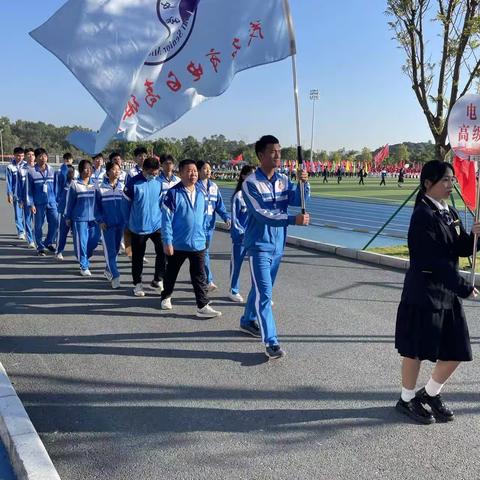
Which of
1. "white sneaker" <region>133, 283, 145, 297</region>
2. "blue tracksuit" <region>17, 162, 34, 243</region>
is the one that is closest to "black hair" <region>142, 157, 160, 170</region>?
"white sneaker" <region>133, 283, 145, 297</region>

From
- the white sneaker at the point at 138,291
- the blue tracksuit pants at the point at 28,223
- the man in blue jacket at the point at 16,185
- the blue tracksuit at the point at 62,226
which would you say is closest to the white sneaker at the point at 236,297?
the white sneaker at the point at 138,291

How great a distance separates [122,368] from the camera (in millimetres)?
4398

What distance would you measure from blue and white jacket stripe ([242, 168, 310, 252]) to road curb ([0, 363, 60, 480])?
2342 millimetres

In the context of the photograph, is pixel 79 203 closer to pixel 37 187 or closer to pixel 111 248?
pixel 111 248

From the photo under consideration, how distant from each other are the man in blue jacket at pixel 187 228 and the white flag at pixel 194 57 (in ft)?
2.41

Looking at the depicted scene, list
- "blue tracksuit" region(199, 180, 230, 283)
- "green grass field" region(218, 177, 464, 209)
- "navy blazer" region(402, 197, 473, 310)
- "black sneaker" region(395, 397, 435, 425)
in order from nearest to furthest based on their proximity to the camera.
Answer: "navy blazer" region(402, 197, 473, 310) → "black sneaker" region(395, 397, 435, 425) → "blue tracksuit" region(199, 180, 230, 283) → "green grass field" region(218, 177, 464, 209)

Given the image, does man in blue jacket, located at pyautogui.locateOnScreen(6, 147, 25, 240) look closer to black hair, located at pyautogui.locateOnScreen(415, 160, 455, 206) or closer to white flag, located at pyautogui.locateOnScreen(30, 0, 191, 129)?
white flag, located at pyautogui.locateOnScreen(30, 0, 191, 129)

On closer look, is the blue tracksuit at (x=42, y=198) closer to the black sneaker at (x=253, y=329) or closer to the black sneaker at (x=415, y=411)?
the black sneaker at (x=253, y=329)

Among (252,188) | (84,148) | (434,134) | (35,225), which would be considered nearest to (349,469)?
(252,188)

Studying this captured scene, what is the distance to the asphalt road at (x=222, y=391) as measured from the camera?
2984 mm

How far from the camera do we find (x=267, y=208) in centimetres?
457

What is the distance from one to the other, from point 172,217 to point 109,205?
6.77 feet

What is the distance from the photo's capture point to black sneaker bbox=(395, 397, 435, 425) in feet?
11.3

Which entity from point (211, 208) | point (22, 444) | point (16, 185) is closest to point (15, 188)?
point (16, 185)
